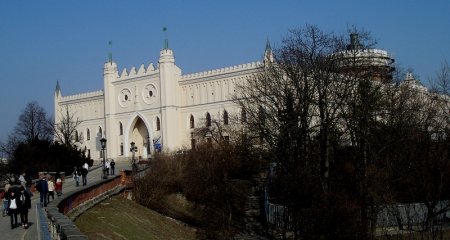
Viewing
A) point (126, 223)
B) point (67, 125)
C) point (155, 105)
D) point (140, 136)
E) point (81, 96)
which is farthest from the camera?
point (81, 96)

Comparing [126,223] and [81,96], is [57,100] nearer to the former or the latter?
[81,96]

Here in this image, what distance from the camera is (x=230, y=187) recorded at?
34188 millimetres

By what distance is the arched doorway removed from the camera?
72.2 metres

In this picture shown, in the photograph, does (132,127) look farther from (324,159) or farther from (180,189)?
(324,159)

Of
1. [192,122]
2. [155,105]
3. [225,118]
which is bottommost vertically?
[225,118]

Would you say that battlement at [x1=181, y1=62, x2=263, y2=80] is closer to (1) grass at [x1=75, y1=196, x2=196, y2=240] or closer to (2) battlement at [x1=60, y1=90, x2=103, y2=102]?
(2) battlement at [x1=60, y1=90, x2=103, y2=102]

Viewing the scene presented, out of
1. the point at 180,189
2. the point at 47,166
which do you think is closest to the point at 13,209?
the point at 180,189

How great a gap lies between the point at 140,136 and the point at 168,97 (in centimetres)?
800

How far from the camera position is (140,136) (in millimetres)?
73812

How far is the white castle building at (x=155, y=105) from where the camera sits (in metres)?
66.4

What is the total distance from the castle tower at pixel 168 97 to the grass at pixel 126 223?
36363 millimetres

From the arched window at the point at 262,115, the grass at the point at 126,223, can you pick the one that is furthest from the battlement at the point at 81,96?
the grass at the point at 126,223

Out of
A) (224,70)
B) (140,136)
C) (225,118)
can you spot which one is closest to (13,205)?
(225,118)

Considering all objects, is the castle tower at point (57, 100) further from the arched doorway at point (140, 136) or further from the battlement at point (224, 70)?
the battlement at point (224, 70)
